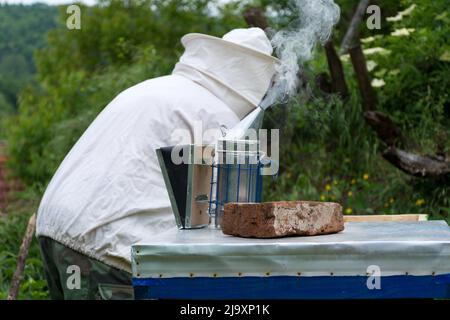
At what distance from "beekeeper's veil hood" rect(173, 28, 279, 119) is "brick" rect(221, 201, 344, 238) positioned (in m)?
1.25

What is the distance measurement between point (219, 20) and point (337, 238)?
12114mm

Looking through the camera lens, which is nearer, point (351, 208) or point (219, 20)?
point (351, 208)

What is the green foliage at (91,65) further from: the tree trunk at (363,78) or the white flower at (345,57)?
the tree trunk at (363,78)

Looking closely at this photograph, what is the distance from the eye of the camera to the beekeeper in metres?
3.84

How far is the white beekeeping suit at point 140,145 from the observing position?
151 inches

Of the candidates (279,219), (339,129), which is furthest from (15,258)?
(279,219)

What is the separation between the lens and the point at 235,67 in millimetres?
4012

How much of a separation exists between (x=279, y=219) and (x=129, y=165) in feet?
4.49

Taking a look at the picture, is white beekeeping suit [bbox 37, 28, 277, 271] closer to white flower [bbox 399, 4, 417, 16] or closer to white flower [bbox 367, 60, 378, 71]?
white flower [bbox 367, 60, 378, 71]

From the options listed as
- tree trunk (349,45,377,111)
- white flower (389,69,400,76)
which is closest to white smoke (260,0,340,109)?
tree trunk (349,45,377,111)

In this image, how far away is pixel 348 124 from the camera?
23.0 ft

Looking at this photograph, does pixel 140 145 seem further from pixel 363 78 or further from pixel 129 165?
pixel 363 78

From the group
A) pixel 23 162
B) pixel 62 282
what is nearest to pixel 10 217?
pixel 23 162

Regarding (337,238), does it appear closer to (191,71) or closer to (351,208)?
(191,71)
